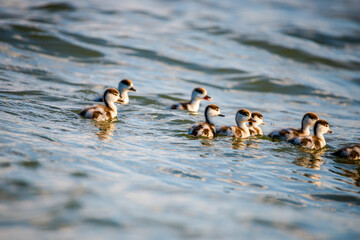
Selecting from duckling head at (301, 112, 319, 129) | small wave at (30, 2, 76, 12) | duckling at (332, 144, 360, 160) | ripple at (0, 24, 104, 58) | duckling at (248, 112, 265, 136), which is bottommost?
duckling at (332, 144, 360, 160)

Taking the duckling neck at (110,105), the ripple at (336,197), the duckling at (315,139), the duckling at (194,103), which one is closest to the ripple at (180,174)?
the ripple at (336,197)

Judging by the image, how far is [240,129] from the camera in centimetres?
713

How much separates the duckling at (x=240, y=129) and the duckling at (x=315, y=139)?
74 centimetres

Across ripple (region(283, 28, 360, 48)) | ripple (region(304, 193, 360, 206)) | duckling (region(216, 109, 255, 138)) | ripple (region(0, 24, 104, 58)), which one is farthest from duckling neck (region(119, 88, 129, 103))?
ripple (region(283, 28, 360, 48))

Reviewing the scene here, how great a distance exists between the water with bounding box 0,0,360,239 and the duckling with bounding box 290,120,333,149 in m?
0.15

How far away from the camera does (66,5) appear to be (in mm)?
18359

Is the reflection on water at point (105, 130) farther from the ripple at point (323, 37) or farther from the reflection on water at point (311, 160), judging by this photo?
the ripple at point (323, 37)

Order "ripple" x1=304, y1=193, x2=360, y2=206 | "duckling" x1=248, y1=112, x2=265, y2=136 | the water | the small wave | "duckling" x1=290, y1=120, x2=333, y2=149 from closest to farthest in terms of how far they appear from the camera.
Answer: the water → "ripple" x1=304, y1=193, x2=360, y2=206 → "duckling" x1=290, y1=120, x2=333, y2=149 → "duckling" x1=248, y1=112, x2=265, y2=136 → the small wave

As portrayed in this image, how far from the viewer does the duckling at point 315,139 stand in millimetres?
6734

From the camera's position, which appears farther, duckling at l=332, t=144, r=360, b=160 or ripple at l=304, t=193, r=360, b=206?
duckling at l=332, t=144, r=360, b=160

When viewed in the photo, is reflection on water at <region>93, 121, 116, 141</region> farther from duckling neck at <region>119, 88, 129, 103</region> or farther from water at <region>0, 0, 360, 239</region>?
duckling neck at <region>119, 88, 129, 103</region>

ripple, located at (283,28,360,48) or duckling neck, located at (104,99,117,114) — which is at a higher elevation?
ripple, located at (283,28,360,48)

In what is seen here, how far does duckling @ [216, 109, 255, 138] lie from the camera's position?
7055 millimetres

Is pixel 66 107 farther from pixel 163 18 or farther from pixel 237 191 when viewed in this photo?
pixel 163 18
